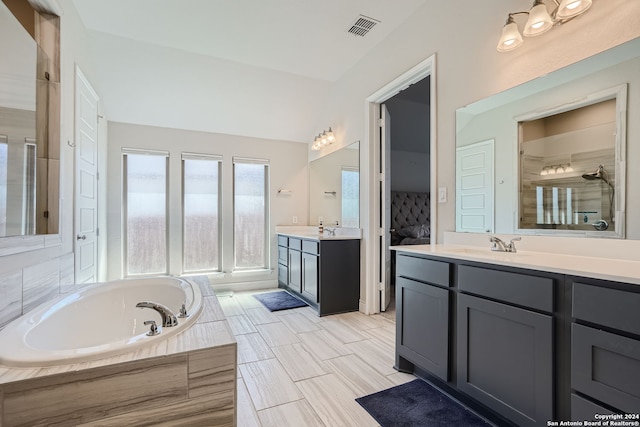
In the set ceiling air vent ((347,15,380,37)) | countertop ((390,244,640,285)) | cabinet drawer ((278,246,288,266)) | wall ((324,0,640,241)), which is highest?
ceiling air vent ((347,15,380,37))

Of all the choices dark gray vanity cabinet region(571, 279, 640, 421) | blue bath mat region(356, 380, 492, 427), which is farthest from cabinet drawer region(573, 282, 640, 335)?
blue bath mat region(356, 380, 492, 427)

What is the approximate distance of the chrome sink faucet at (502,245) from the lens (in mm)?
1789

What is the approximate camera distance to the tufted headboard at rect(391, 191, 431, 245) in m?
4.80

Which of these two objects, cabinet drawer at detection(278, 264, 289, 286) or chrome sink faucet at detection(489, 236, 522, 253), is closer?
chrome sink faucet at detection(489, 236, 522, 253)

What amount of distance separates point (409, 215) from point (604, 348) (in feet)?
14.0

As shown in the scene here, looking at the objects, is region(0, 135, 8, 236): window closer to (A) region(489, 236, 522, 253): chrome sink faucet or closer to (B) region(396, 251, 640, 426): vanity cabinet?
(B) region(396, 251, 640, 426): vanity cabinet

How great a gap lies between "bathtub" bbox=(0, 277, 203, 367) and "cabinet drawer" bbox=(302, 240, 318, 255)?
1474 millimetres

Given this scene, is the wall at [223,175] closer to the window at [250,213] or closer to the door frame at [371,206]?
the window at [250,213]

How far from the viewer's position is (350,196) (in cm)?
363

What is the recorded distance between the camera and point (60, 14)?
2.10 metres

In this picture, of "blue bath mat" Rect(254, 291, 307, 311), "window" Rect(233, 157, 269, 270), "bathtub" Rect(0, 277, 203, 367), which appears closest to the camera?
"bathtub" Rect(0, 277, 203, 367)

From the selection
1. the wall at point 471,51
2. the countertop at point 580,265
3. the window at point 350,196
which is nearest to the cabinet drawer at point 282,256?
the window at point 350,196

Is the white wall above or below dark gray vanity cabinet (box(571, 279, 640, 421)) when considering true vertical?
above

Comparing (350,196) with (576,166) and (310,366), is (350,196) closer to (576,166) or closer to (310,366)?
(310,366)
